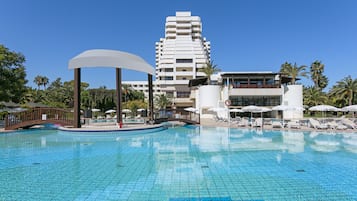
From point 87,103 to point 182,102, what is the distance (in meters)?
23.9

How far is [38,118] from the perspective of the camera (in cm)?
2020

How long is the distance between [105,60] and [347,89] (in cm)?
4358

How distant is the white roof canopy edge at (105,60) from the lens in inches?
696

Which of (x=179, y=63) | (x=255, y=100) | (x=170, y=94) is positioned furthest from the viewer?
(x=179, y=63)

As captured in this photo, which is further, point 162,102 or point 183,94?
point 183,94

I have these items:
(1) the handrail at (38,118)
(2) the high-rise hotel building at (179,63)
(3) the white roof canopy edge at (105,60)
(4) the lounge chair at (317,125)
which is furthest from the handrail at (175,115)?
(2) the high-rise hotel building at (179,63)

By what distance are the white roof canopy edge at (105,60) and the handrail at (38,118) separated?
4661 mm

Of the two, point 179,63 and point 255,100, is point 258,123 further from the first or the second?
point 179,63

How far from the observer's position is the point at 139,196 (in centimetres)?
534

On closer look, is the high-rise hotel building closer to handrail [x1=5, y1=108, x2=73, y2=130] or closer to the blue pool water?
handrail [x1=5, y1=108, x2=73, y2=130]

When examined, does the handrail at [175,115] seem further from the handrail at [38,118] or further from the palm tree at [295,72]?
the palm tree at [295,72]

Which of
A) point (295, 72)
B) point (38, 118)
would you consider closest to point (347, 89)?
point (295, 72)

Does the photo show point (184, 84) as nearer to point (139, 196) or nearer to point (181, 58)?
point (181, 58)

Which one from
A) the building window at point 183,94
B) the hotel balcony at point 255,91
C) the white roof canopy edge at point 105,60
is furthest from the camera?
the building window at point 183,94
